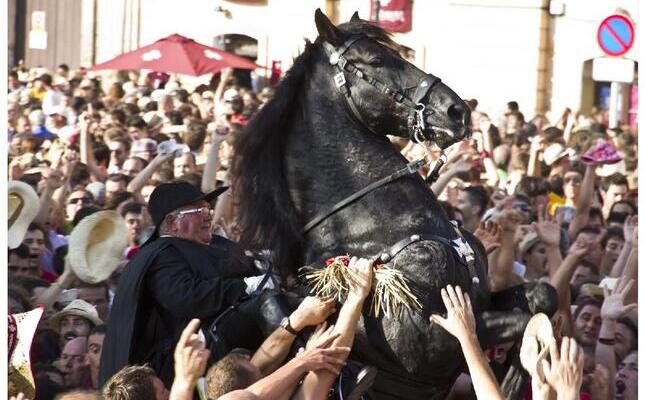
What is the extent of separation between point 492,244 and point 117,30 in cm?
2706

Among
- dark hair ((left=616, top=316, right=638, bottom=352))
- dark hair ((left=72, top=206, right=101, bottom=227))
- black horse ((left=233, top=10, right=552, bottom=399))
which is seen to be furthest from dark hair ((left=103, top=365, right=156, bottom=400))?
dark hair ((left=72, top=206, right=101, bottom=227))

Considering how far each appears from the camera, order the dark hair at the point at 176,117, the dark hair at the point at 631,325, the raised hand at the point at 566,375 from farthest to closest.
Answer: the dark hair at the point at 176,117 → the dark hair at the point at 631,325 → the raised hand at the point at 566,375

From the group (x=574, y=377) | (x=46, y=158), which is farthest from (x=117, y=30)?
(x=574, y=377)

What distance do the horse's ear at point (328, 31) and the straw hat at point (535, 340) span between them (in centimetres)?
131

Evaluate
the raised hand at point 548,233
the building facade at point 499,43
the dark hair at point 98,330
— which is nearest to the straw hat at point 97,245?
the dark hair at point 98,330

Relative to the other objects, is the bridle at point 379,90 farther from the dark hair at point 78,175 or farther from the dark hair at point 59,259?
the dark hair at point 78,175

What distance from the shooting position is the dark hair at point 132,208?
1024 centimetres

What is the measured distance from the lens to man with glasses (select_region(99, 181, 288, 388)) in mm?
6426

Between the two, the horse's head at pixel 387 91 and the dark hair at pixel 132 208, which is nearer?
the horse's head at pixel 387 91

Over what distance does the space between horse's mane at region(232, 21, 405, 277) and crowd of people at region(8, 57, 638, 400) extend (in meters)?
0.14

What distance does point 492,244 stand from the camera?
7.62 meters

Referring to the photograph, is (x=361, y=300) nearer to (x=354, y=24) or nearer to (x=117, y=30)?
(x=354, y=24)

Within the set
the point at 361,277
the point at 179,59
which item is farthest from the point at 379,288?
the point at 179,59

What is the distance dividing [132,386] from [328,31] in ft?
6.13
